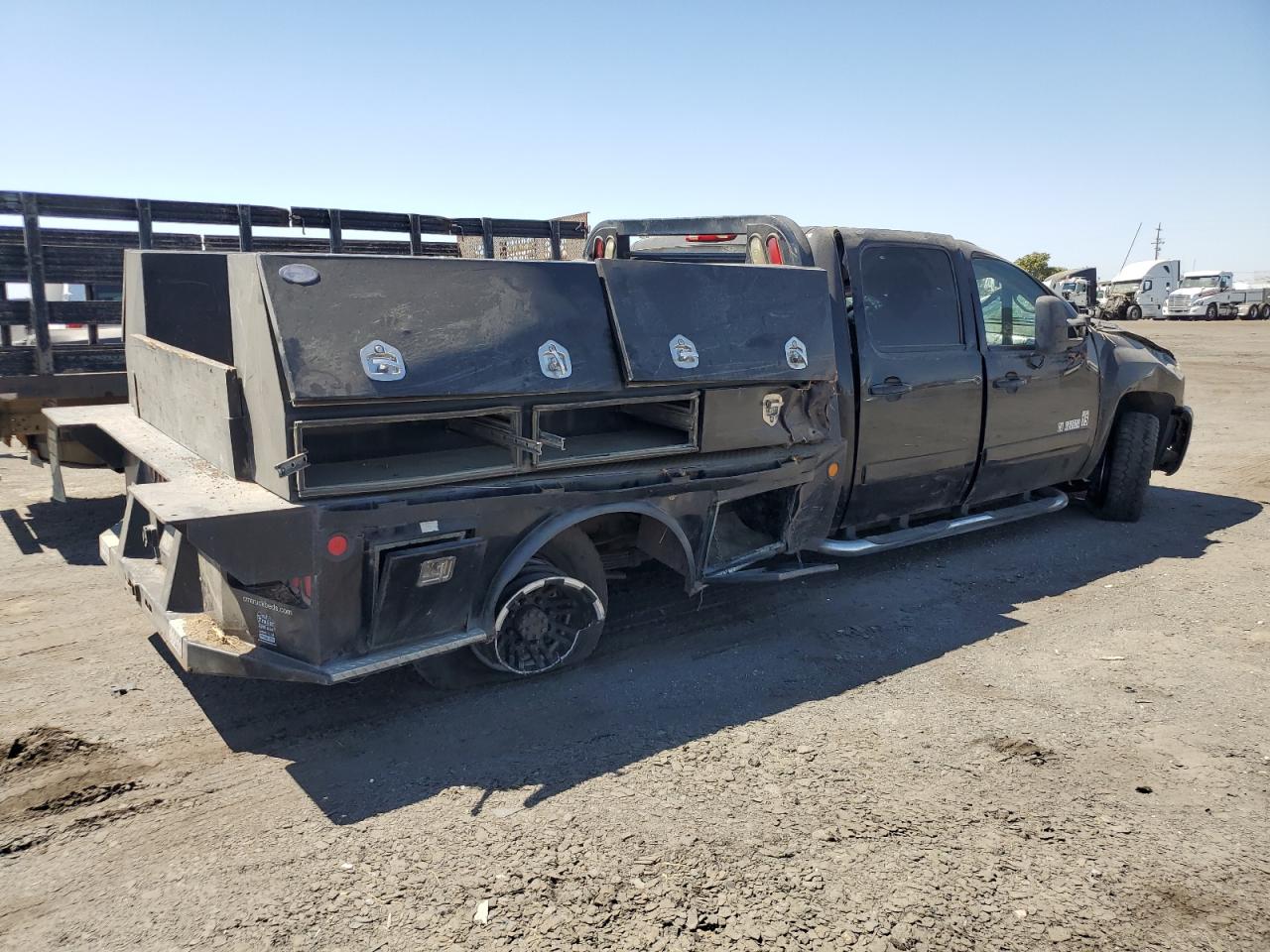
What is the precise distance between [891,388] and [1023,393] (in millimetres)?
1354

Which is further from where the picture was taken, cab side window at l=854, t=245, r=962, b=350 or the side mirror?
the side mirror

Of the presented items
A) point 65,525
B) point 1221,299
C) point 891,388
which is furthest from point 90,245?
point 1221,299

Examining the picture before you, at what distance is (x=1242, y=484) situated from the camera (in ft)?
28.7

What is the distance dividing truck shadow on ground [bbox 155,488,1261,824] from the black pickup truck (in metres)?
0.26

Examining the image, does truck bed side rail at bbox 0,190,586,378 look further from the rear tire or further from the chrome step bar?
the rear tire

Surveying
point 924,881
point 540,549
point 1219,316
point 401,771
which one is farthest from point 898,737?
point 1219,316

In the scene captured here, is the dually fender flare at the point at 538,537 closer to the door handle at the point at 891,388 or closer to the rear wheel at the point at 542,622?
the rear wheel at the point at 542,622

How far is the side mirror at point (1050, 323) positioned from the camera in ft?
19.7

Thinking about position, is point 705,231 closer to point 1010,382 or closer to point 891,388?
point 891,388

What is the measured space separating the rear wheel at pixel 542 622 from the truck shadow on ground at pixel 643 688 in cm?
10

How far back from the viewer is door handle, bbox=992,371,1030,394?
599 centimetres

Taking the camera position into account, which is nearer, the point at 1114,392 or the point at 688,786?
the point at 688,786

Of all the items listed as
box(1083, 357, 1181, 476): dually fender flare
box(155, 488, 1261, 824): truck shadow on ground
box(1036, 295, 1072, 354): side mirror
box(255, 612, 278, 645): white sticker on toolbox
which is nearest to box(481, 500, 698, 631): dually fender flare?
box(155, 488, 1261, 824): truck shadow on ground

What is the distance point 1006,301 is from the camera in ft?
20.4
